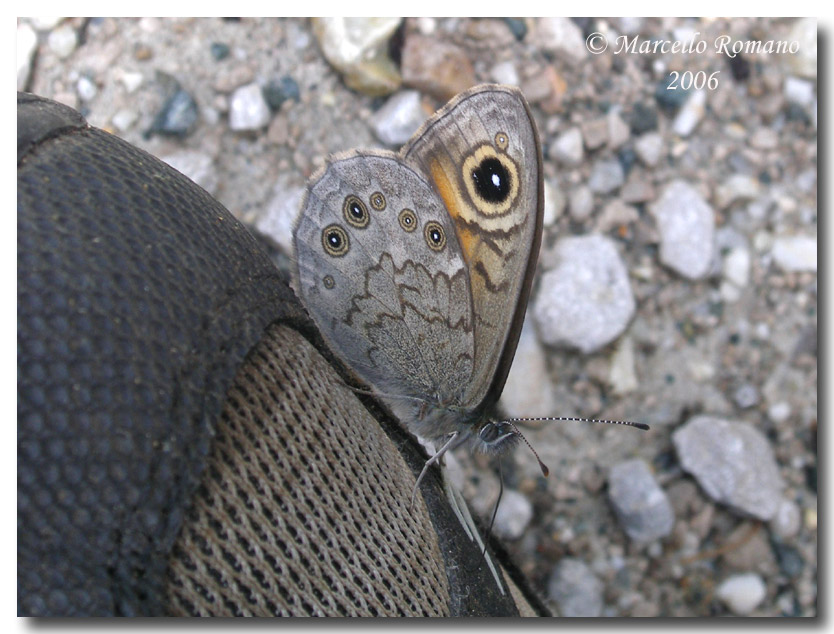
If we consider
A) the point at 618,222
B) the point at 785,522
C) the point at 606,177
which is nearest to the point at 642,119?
the point at 606,177

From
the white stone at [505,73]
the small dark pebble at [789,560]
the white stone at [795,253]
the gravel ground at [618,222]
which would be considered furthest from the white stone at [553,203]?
the small dark pebble at [789,560]

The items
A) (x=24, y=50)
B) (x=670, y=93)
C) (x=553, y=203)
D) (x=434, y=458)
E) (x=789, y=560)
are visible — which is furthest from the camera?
(x=670, y=93)

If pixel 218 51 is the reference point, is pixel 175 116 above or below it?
below

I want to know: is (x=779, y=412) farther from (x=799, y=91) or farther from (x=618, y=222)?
(x=799, y=91)

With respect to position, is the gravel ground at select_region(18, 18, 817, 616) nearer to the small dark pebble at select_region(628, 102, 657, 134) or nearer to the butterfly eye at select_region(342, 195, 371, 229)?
the small dark pebble at select_region(628, 102, 657, 134)

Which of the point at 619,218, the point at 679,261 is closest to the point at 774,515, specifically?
the point at 679,261

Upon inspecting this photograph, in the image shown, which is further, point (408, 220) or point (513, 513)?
point (513, 513)

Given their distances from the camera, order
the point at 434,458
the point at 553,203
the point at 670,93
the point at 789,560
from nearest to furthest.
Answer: the point at 434,458 → the point at 789,560 → the point at 553,203 → the point at 670,93

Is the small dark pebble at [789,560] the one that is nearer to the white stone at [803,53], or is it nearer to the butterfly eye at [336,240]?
the white stone at [803,53]

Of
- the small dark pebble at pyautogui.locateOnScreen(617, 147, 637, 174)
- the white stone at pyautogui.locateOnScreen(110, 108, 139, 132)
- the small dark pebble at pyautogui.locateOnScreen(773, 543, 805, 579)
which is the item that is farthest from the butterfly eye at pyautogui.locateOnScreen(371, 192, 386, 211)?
the small dark pebble at pyautogui.locateOnScreen(773, 543, 805, 579)
